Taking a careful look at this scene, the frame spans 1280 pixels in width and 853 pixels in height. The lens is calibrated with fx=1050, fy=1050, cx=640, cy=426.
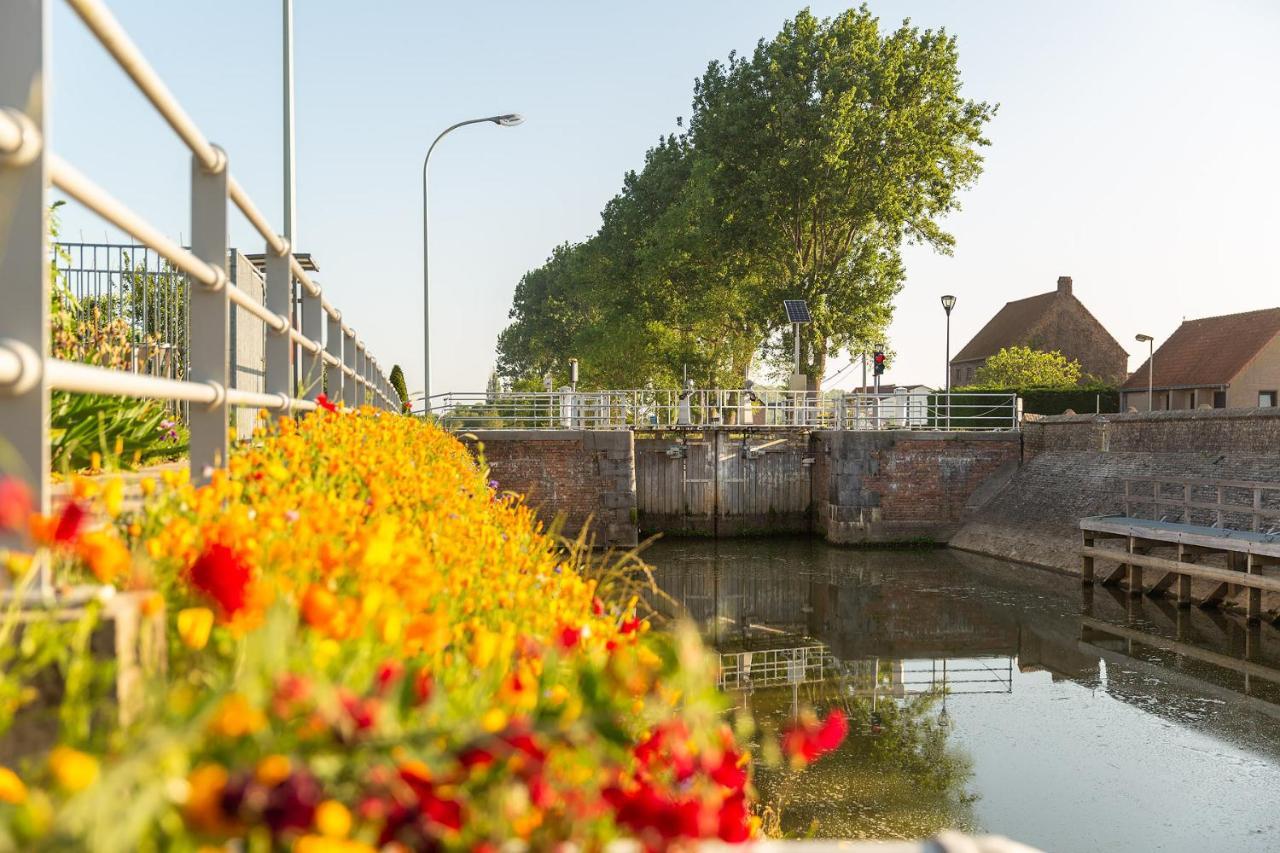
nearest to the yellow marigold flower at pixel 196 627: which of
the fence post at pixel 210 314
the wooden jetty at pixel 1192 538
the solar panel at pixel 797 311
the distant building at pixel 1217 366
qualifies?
the fence post at pixel 210 314

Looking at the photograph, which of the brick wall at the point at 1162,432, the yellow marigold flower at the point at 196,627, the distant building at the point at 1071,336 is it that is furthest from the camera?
the distant building at the point at 1071,336

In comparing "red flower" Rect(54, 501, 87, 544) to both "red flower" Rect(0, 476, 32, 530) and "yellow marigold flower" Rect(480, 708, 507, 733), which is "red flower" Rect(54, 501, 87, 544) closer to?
"red flower" Rect(0, 476, 32, 530)

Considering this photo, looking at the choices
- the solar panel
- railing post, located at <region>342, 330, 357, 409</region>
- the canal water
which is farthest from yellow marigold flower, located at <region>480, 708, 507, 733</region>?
the solar panel

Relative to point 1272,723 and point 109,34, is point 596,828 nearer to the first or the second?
point 109,34

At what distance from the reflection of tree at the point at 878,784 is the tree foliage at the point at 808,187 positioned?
26011mm

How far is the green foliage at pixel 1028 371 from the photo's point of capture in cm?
4512

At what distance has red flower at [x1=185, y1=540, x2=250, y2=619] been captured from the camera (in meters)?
1.71

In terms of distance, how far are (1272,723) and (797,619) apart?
280 inches

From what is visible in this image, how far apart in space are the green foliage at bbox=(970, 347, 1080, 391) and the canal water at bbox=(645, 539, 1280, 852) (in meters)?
26.3

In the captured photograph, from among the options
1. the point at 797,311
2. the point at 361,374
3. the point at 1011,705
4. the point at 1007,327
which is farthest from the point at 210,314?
the point at 1007,327

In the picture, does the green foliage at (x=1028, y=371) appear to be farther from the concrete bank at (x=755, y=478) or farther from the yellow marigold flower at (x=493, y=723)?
the yellow marigold flower at (x=493, y=723)

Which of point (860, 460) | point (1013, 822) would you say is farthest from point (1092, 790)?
point (860, 460)

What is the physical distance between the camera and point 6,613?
186cm

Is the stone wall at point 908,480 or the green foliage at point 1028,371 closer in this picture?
the stone wall at point 908,480
